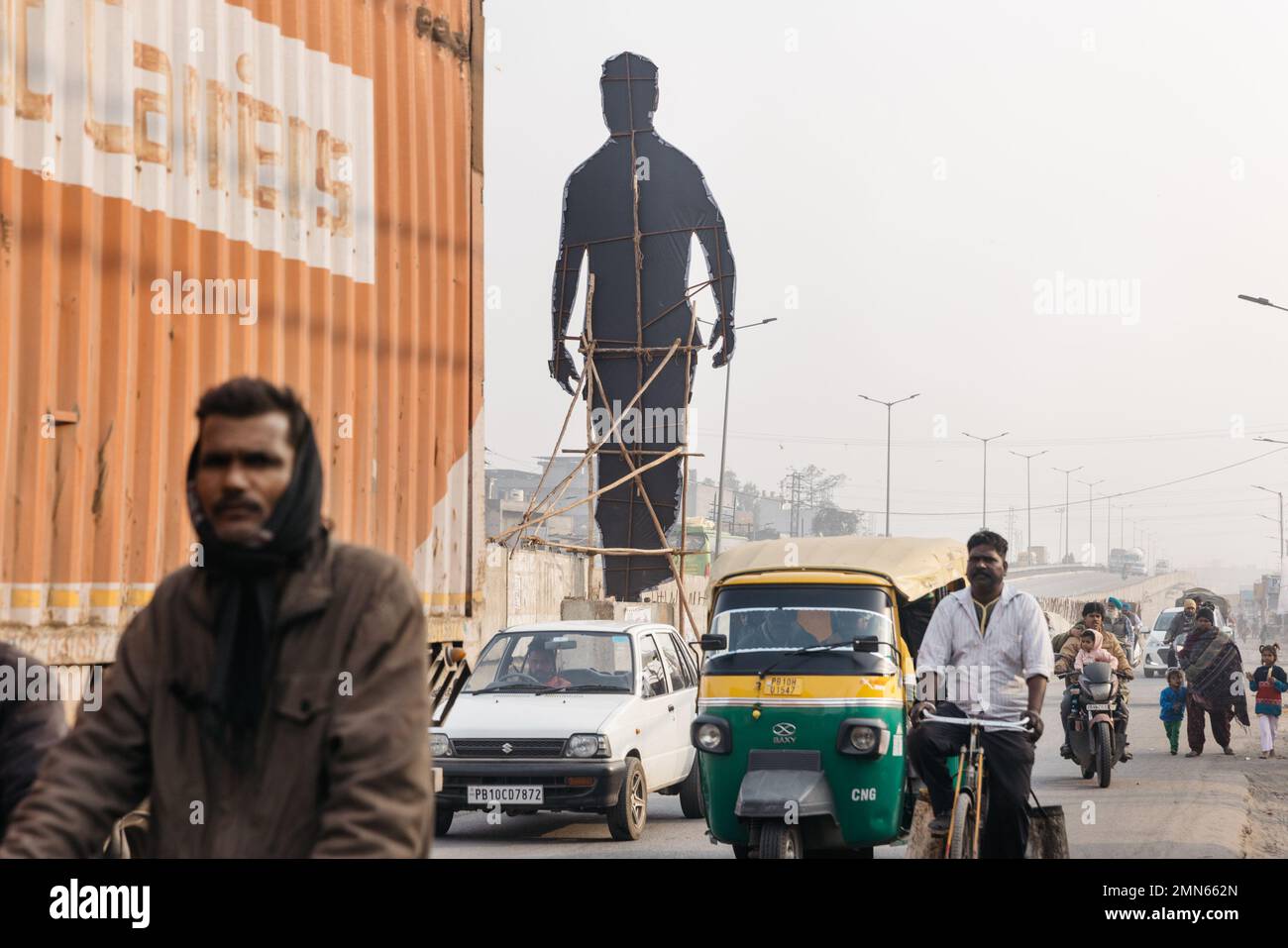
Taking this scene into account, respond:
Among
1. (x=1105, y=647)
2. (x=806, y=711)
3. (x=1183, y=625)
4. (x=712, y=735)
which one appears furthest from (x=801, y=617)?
(x=1183, y=625)

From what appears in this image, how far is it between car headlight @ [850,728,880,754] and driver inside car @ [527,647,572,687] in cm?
404

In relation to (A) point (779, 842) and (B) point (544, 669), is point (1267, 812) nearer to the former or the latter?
(B) point (544, 669)

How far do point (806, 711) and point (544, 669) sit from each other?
418 centimetres

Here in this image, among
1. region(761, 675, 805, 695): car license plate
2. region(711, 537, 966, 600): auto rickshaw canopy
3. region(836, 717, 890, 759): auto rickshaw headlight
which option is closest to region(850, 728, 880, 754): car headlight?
region(836, 717, 890, 759): auto rickshaw headlight

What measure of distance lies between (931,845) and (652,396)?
19.4 metres

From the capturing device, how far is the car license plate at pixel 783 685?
→ 369 inches

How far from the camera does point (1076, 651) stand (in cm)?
1630

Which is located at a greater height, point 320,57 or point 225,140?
point 320,57

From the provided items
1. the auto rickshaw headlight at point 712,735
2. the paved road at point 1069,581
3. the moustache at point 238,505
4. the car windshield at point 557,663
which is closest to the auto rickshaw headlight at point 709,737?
the auto rickshaw headlight at point 712,735

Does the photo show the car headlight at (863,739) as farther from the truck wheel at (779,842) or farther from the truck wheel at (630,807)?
the truck wheel at (630,807)
